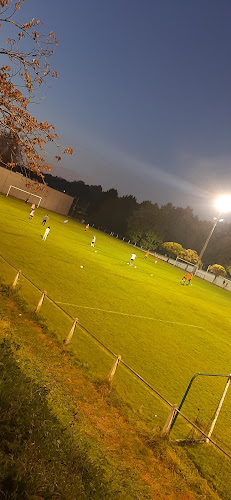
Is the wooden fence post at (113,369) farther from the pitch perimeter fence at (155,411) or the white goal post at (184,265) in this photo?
the white goal post at (184,265)

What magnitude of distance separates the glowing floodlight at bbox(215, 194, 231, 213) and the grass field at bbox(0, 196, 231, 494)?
2491 centimetres

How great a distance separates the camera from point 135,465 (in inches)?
239

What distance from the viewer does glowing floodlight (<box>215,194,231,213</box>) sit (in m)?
46.8

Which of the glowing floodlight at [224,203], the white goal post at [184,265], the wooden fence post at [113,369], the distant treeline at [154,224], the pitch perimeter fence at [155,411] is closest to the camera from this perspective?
the pitch perimeter fence at [155,411]

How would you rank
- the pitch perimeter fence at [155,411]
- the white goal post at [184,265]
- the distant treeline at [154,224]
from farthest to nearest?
the distant treeline at [154,224] < the white goal post at [184,265] < the pitch perimeter fence at [155,411]

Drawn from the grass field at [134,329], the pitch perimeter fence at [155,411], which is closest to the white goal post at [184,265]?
the grass field at [134,329]

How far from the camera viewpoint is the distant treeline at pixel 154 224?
9112 centimetres

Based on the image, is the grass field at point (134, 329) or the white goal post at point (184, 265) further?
the white goal post at point (184, 265)

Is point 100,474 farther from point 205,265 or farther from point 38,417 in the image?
point 205,265

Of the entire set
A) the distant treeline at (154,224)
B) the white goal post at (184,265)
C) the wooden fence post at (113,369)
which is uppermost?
the distant treeline at (154,224)

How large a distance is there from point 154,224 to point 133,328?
3119 inches

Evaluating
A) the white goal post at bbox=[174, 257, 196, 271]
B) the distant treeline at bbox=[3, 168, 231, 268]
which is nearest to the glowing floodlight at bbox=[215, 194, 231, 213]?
the white goal post at bbox=[174, 257, 196, 271]

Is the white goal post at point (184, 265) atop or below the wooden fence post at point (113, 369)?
atop

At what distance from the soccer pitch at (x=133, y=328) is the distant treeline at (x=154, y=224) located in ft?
201
